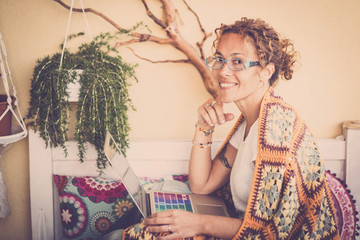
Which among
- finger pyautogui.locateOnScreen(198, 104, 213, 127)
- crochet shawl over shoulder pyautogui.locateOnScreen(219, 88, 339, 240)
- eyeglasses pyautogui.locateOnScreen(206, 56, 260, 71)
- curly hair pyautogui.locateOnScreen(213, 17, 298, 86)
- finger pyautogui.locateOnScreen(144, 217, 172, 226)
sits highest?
curly hair pyautogui.locateOnScreen(213, 17, 298, 86)

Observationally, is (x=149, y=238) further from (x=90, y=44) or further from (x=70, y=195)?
(x=90, y=44)

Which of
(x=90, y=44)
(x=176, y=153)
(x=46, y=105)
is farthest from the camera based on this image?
(x=176, y=153)

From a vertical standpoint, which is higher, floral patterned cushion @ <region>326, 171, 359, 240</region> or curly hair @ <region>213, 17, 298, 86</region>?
curly hair @ <region>213, 17, 298, 86</region>

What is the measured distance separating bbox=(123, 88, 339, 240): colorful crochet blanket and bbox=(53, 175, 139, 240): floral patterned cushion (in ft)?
1.08

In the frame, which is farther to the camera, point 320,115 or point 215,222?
point 320,115

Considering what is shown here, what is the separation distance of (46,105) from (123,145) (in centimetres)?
47

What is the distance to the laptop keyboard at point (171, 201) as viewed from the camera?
1.37m

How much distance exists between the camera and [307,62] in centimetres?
182

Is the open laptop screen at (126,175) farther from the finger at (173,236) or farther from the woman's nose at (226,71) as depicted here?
the woman's nose at (226,71)

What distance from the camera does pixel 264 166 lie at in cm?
116

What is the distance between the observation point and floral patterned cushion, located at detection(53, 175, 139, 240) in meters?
1.57

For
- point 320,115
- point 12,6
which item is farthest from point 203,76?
point 12,6

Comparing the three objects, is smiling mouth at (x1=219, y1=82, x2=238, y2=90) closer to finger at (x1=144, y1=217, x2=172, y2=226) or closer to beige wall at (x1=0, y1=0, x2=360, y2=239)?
beige wall at (x1=0, y1=0, x2=360, y2=239)

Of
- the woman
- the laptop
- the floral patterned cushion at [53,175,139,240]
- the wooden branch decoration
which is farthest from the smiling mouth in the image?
the floral patterned cushion at [53,175,139,240]
